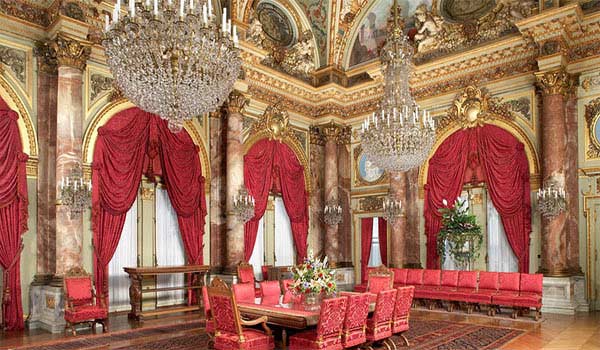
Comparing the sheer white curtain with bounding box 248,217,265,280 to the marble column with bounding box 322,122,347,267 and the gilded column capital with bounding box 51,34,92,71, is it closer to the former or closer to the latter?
the marble column with bounding box 322,122,347,267

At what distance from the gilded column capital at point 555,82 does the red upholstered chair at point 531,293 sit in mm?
3539

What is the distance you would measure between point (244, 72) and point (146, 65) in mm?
6063

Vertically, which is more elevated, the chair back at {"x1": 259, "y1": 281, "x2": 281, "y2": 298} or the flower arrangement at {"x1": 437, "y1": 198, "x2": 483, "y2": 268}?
the flower arrangement at {"x1": 437, "y1": 198, "x2": 483, "y2": 268}

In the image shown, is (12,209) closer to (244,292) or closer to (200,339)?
(200,339)

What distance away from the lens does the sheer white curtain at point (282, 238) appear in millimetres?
12320

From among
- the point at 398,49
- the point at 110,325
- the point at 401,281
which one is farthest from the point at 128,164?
the point at 401,281

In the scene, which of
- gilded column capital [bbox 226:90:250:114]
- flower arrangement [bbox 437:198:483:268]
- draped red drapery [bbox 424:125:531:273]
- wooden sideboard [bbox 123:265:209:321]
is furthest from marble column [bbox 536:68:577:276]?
wooden sideboard [bbox 123:265:209:321]

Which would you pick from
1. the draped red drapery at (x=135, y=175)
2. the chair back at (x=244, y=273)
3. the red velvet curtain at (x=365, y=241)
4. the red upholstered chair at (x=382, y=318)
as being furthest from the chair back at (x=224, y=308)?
the red velvet curtain at (x=365, y=241)

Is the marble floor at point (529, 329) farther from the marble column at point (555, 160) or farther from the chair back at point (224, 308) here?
the chair back at point (224, 308)

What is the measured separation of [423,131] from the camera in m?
7.56

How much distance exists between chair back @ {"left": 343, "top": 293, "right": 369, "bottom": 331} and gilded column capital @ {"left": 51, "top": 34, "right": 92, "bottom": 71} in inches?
237

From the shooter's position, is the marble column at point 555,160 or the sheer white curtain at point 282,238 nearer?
the marble column at point 555,160

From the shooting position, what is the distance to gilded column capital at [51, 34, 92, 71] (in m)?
7.96

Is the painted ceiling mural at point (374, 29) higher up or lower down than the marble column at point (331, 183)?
higher up
